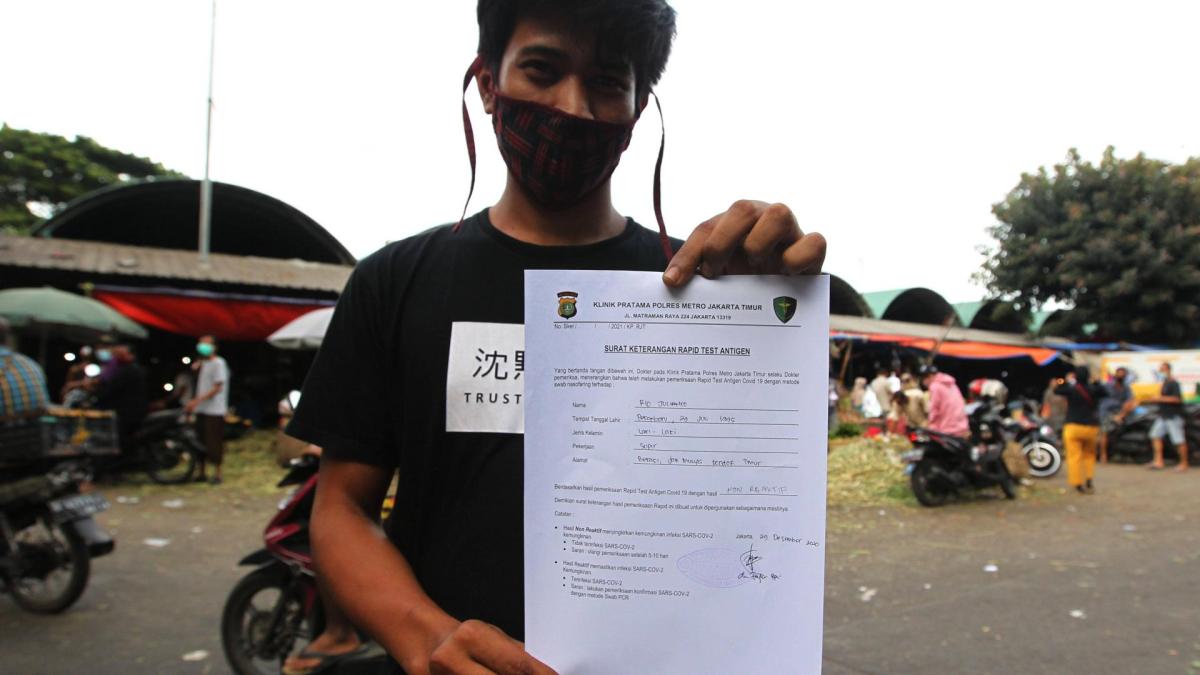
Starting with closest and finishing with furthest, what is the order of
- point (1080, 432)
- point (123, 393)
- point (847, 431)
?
point (123, 393)
point (1080, 432)
point (847, 431)

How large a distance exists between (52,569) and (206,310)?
25.0 feet

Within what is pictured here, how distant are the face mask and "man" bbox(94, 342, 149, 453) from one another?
890 centimetres

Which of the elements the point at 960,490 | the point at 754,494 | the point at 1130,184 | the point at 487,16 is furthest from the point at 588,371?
the point at 1130,184

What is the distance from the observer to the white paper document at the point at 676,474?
0.88 metres

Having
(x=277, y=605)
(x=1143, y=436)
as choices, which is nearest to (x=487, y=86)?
(x=277, y=605)

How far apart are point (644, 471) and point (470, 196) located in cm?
59

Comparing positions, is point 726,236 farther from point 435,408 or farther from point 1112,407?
point 1112,407

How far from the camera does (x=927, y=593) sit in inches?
199

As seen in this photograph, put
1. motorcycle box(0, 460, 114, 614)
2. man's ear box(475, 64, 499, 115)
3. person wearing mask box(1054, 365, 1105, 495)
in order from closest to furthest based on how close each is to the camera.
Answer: man's ear box(475, 64, 499, 115) < motorcycle box(0, 460, 114, 614) < person wearing mask box(1054, 365, 1105, 495)

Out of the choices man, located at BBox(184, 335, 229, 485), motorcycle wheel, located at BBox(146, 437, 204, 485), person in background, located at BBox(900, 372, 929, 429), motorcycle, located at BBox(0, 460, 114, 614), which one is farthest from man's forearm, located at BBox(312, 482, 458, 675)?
person in background, located at BBox(900, 372, 929, 429)

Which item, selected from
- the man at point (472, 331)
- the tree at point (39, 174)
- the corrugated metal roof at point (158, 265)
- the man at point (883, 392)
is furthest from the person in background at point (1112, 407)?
the tree at point (39, 174)

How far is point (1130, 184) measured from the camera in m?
22.0

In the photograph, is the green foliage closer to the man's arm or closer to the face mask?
the face mask

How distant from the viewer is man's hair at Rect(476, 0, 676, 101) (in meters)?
1.17
